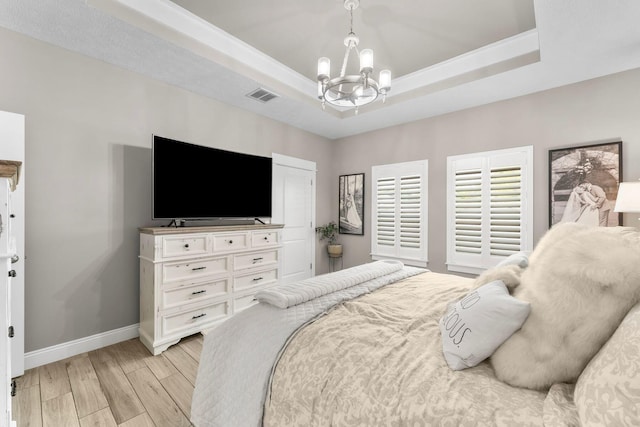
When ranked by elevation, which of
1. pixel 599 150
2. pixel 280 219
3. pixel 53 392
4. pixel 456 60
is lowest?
pixel 53 392

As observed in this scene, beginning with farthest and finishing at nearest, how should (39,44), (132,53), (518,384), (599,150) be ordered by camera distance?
(599,150), (132,53), (39,44), (518,384)

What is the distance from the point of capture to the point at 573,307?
0.86 metres

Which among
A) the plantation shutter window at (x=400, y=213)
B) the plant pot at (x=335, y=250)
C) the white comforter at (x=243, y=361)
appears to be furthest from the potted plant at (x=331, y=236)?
the white comforter at (x=243, y=361)

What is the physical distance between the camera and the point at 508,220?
128 inches

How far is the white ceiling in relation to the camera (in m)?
2.05

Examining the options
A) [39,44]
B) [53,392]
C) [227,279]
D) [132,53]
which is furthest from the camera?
[227,279]

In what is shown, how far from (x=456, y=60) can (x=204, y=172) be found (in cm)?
288

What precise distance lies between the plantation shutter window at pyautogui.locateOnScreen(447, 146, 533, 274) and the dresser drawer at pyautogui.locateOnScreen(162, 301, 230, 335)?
2774 millimetres

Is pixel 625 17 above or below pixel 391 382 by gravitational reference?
above

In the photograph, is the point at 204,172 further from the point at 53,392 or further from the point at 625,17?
the point at 625,17

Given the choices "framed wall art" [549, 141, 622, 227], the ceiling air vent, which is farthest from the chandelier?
"framed wall art" [549, 141, 622, 227]

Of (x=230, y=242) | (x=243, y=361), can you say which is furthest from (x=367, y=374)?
(x=230, y=242)

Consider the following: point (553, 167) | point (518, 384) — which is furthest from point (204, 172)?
point (553, 167)

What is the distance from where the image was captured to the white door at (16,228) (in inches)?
80.4
